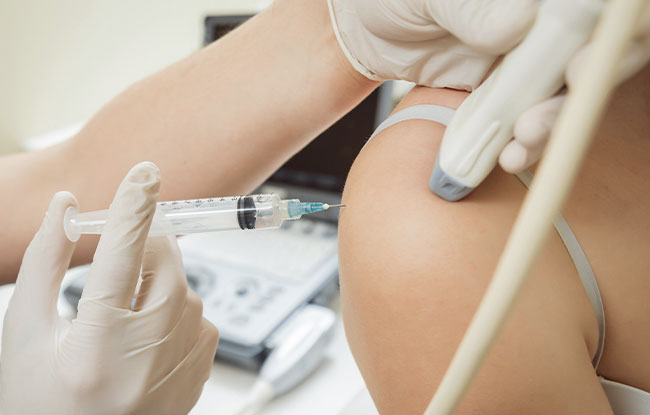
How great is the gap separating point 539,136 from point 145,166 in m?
0.38

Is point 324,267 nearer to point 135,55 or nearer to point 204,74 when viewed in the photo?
point 204,74

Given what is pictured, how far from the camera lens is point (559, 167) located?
22cm

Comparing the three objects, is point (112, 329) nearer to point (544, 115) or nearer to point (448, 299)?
point (448, 299)

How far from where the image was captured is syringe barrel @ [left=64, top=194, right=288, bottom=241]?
0.56 meters

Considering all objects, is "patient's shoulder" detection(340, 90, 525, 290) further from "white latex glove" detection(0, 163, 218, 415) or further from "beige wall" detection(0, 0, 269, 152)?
"beige wall" detection(0, 0, 269, 152)

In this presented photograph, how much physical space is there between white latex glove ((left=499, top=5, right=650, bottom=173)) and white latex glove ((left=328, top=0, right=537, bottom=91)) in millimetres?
52

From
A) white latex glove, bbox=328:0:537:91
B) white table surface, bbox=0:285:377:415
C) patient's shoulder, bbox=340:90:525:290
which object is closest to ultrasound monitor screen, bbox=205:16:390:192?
white table surface, bbox=0:285:377:415

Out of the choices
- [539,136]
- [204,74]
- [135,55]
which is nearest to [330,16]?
[204,74]

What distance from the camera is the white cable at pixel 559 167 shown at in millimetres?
215

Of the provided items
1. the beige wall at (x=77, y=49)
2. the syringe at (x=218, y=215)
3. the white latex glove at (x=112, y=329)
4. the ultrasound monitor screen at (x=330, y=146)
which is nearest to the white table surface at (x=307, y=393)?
the white latex glove at (x=112, y=329)

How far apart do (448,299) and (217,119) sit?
1.28 ft

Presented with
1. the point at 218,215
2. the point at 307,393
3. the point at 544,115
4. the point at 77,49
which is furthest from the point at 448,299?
the point at 77,49

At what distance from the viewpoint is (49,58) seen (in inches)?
66.8

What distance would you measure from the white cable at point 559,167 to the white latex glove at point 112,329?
1.26ft
